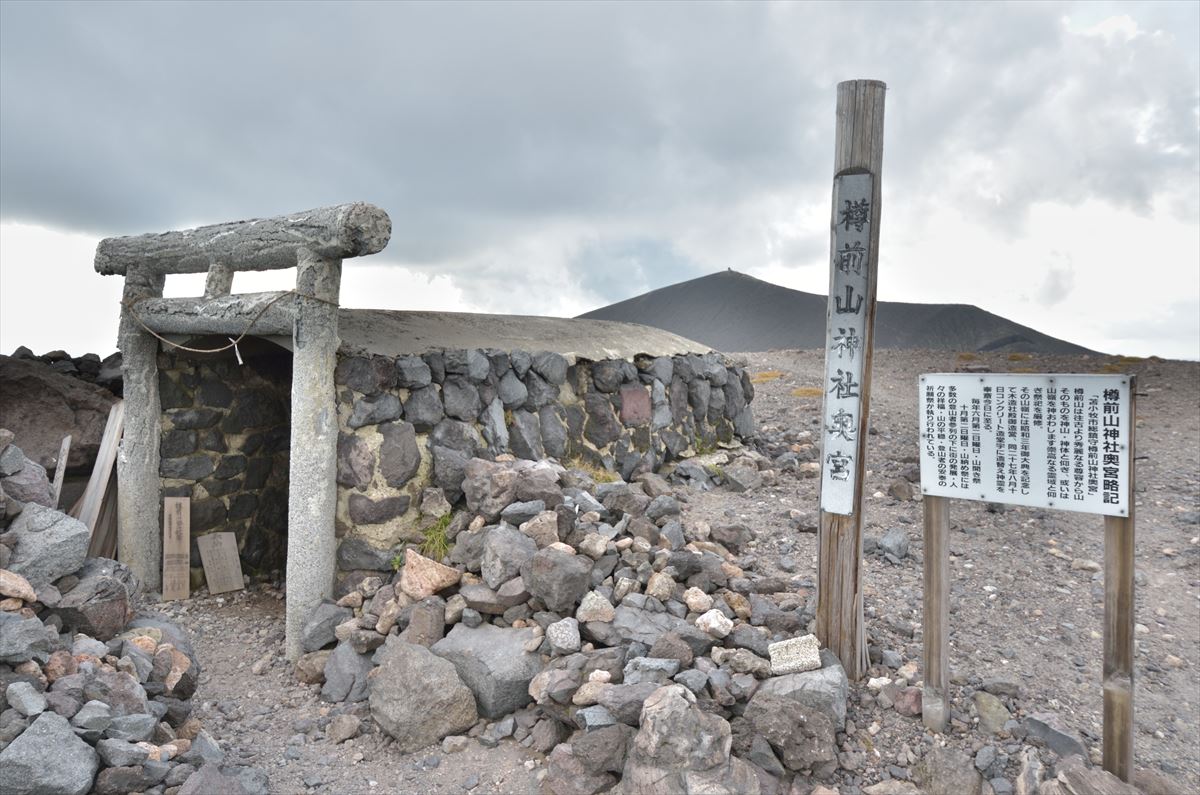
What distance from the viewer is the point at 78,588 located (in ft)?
14.8

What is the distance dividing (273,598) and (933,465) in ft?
20.7

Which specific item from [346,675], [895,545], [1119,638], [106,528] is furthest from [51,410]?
[1119,638]

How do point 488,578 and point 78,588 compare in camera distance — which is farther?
point 488,578

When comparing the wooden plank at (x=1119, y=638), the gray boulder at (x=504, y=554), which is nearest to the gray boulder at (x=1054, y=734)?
the wooden plank at (x=1119, y=638)

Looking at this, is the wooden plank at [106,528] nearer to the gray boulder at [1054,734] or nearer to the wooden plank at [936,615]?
the wooden plank at [936,615]

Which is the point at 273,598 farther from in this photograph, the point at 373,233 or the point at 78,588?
the point at 373,233

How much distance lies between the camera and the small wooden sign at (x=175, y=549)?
7.29m

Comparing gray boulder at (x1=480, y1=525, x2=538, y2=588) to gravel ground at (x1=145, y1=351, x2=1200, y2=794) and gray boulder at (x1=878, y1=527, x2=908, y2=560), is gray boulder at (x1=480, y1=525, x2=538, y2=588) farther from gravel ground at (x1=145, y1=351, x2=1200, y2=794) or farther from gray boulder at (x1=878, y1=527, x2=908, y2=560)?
gray boulder at (x1=878, y1=527, x2=908, y2=560)

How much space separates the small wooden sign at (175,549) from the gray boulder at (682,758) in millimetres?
5547

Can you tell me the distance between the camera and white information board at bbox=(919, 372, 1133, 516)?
379 centimetres

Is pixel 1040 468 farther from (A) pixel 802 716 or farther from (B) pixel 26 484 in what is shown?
(B) pixel 26 484

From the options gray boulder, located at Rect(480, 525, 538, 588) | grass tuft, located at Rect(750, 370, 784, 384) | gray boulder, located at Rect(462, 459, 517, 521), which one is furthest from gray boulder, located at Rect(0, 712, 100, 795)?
grass tuft, located at Rect(750, 370, 784, 384)

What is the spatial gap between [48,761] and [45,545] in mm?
1504

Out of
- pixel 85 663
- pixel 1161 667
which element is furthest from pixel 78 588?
pixel 1161 667
